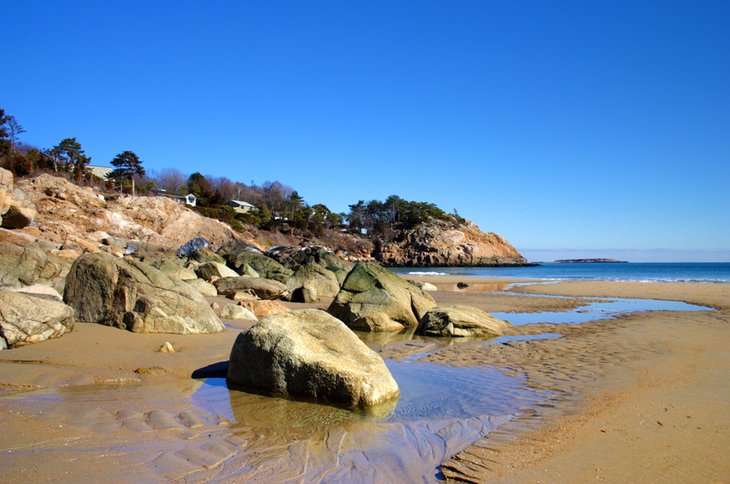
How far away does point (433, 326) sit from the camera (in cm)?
1176

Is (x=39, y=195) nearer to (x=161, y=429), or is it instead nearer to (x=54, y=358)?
(x=54, y=358)

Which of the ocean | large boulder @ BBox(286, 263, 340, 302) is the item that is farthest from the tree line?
large boulder @ BBox(286, 263, 340, 302)

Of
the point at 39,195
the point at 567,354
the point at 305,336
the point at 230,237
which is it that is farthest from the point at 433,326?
the point at 230,237

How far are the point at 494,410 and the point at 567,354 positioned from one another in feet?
13.7

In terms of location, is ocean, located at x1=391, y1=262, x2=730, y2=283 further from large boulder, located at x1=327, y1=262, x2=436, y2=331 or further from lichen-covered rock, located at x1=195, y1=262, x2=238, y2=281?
lichen-covered rock, located at x1=195, y1=262, x2=238, y2=281

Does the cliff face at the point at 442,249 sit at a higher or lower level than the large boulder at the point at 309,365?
higher

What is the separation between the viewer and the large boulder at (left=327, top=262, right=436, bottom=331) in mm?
12508

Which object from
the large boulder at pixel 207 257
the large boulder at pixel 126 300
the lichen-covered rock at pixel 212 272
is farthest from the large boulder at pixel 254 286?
the large boulder at pixel 207 257

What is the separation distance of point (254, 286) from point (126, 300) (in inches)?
344

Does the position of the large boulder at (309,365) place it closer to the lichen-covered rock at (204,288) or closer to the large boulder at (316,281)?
the lichen-covered rock at (204,288)

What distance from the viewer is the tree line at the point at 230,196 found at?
55.1 m

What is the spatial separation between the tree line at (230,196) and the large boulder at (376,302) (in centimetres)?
4776

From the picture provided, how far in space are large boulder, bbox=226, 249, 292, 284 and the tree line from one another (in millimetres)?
34630

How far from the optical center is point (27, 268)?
33.9 ft
